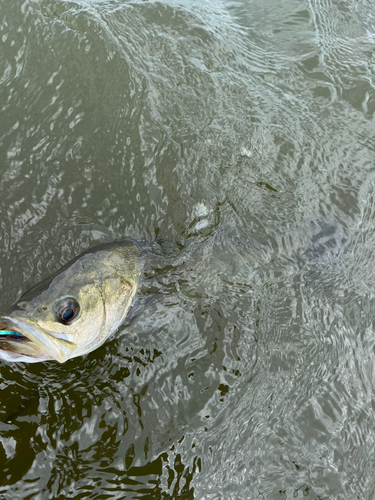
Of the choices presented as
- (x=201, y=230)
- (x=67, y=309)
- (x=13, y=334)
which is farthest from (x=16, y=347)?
(x=201, y=230)

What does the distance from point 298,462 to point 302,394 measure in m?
0.49

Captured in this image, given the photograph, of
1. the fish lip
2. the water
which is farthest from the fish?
the water

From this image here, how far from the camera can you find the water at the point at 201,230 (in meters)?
3.07

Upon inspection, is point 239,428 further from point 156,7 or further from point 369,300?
point 156,7

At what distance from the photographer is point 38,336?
265 cm

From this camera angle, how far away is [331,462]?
3.17m

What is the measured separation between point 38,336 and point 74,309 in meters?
0.31

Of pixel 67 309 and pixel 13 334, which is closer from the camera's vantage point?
pixel 13 334

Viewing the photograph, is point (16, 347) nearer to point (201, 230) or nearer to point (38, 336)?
point (38, 336)

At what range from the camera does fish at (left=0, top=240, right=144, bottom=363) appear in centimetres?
265

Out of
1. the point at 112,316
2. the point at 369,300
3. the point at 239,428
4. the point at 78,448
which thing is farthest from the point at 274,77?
the point at 78,448

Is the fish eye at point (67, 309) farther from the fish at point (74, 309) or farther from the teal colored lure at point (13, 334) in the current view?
the teal colored lure at point (13, 334)

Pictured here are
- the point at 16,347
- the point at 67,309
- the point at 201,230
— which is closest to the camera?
the point at 16,347

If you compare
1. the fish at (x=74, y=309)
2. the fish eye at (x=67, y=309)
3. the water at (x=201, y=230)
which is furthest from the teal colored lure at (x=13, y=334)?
the water at (x=201, y=230)
